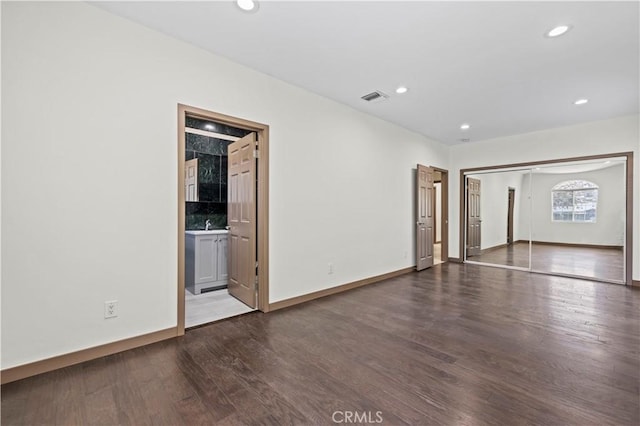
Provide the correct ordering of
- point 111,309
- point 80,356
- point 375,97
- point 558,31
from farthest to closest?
point 375,97 < point 558,31 < point 111,309 < point 80,356

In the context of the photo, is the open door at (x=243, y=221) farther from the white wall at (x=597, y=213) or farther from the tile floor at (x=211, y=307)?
the white wall at (x=597, y=213)

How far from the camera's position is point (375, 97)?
3.90 metres

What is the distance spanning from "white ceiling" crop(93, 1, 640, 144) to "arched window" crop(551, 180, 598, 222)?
3055mm

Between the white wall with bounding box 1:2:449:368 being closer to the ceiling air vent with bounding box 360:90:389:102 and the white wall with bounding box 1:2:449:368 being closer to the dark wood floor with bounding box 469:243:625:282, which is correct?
the ceiling air vent with bounding box 360:90:389:102

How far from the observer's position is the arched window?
6.52 metres

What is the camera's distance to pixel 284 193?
3.43 m

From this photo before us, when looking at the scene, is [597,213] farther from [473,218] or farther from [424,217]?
[424,217]

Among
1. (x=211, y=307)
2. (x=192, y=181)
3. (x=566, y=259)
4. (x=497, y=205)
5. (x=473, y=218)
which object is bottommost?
(x=211, y=307)

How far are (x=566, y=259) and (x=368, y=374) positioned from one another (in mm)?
6819

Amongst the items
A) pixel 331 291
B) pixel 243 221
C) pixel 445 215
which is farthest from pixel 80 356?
pixel 445 215

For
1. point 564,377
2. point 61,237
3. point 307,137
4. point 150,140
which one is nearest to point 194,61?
point 150,140

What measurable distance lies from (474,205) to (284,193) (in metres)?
5.41

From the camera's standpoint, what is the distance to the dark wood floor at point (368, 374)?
1.61 metres
